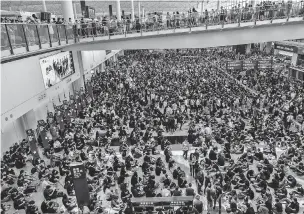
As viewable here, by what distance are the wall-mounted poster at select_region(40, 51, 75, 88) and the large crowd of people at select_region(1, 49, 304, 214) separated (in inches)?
104

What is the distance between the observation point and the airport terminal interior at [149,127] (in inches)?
436

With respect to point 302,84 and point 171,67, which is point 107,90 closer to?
point 171,67

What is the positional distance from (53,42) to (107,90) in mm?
10100

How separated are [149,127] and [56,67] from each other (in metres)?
→ 9.01

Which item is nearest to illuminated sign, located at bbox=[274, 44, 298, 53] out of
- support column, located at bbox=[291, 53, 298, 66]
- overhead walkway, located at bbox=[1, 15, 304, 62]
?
support column, located at bbox=[291, 53, 298, 66]

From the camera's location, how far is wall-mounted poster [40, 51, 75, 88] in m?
18.3

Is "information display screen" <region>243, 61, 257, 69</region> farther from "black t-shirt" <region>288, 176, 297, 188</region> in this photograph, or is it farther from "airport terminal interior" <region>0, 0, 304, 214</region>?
"black t-shirt" <region>288, 176, 297, 188</region>

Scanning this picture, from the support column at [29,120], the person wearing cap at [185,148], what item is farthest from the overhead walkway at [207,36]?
the person wearing cap at [185,148]

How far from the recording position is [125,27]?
21.9 m

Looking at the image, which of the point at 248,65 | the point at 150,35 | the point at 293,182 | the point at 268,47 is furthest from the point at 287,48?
the point at 293,182

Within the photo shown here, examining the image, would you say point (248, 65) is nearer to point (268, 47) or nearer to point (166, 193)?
point (268, 47)

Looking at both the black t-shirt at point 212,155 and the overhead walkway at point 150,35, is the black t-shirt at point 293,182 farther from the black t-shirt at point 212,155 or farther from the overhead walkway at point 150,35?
the overhead walkway at point 150,35

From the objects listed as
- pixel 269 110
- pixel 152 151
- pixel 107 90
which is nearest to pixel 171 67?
pixel 107 90

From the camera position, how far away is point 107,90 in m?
28.5
